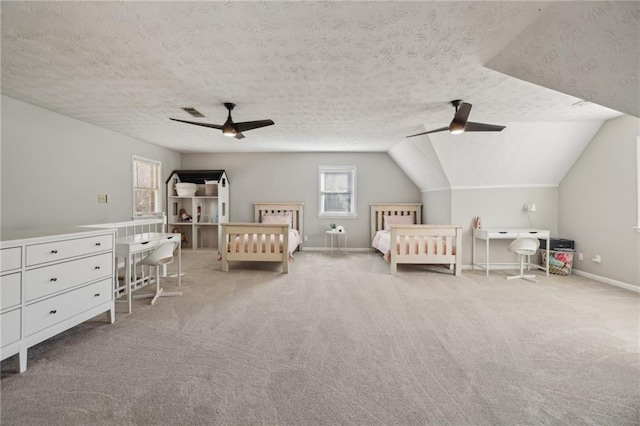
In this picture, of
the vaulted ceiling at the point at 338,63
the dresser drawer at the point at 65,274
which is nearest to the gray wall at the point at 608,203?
the vaulted ceiling at the point at 338,63

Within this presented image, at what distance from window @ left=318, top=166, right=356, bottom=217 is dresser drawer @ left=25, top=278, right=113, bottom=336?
475 centimetres

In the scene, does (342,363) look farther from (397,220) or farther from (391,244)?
(397,220)

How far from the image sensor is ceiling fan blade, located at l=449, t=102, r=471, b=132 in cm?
283

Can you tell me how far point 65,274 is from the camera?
217 cm

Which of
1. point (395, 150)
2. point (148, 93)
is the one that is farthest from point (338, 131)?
point (148, 93)

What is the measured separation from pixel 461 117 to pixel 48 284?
396 cm

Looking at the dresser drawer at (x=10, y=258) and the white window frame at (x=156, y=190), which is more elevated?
the white window frame at (x=156, y=190)

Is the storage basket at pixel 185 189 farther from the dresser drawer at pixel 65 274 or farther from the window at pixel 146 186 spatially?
the dresser drawer at pixel 65 274

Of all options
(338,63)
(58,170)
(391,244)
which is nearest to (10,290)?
(58,170)

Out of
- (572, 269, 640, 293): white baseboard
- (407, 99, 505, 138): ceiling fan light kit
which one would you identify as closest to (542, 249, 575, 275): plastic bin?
(572, 269, 640, 293): white baseboard

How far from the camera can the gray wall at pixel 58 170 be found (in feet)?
10.3

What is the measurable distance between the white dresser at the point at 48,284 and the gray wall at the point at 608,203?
622cm

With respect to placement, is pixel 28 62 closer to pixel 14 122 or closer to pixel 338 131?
pixel 14 122

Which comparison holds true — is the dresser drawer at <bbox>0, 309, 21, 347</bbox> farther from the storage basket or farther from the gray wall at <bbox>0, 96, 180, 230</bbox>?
the storage basket
